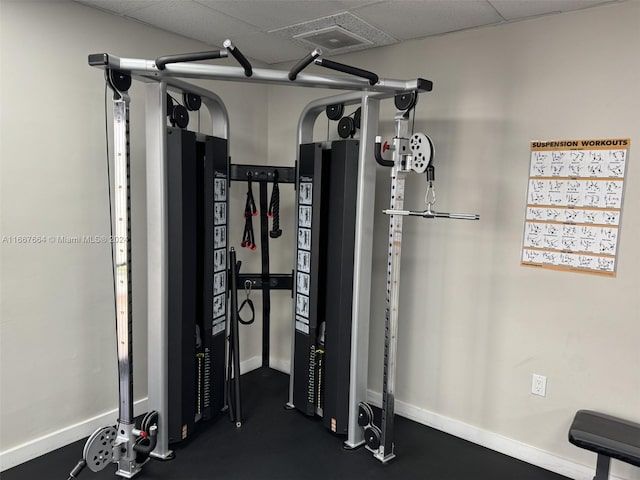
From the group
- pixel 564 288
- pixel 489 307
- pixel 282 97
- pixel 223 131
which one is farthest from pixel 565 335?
pixel 282 97

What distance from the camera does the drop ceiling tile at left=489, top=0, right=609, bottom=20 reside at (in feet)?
7.07

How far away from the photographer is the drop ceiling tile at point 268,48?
283 cm

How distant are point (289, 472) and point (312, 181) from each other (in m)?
1.58

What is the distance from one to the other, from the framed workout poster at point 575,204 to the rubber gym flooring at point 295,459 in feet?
3.71

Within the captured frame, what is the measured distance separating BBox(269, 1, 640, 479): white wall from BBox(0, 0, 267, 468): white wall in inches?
62.9

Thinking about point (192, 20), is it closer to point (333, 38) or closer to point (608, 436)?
point (333, 38)

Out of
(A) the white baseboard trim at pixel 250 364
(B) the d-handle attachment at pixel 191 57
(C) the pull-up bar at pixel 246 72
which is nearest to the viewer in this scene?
(B) the d-handle attachment at pixel 191 57

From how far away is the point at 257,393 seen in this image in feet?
10.6

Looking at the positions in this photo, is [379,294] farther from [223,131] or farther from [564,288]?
[223,131]

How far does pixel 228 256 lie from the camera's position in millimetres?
2770

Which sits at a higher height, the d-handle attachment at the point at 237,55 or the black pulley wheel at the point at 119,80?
the d-handle attachment at the point at 237,55

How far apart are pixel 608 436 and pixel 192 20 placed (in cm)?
294

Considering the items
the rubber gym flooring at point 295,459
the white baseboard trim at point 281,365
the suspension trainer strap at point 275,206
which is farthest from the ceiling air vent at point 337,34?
the white baseboard trim at point 281,365

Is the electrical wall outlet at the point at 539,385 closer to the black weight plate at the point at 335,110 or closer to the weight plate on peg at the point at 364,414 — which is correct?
the weight plate on peg at the point at 364,414
